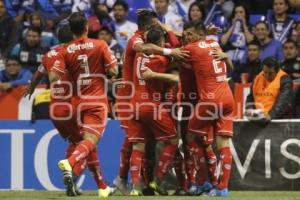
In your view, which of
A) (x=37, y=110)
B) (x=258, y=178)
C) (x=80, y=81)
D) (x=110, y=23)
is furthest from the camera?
(x=110, y=23)

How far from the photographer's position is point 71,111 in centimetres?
1320

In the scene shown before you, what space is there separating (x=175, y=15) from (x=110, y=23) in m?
1.28

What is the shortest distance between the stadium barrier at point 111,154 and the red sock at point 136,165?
2268 millimetres

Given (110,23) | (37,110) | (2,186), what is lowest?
(2,186)

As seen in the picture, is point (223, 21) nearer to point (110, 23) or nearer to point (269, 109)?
point (110, 23)

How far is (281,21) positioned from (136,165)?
652 centimetres

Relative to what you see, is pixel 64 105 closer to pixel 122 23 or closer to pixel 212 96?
pixel 212 96

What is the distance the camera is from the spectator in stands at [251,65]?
17.4 metres

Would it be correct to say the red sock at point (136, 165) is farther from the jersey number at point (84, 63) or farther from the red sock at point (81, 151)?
the jersey number at point (84, 63)

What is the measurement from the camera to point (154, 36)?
1321cm

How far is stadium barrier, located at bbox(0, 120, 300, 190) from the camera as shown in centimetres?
1505

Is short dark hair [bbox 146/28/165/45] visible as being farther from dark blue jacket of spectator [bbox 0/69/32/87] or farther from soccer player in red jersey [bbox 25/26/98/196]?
dark blue jacket of spectator [bbox 0/69/32/87]

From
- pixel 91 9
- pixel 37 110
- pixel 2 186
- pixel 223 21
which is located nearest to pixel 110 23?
pixel 91 9

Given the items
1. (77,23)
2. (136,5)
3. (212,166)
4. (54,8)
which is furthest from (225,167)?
(54,8)
